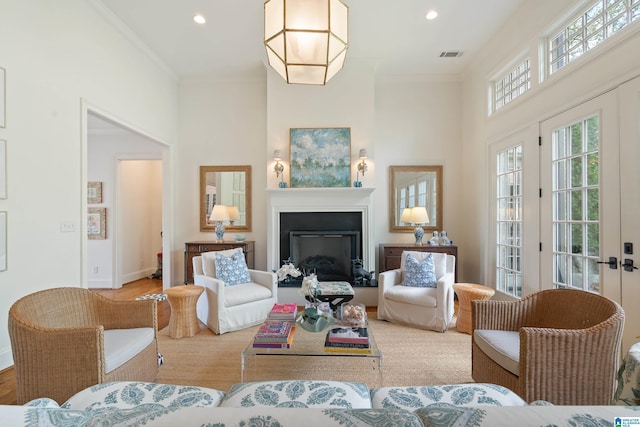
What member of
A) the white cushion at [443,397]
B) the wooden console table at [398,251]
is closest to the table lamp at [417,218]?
the wooden console table at [398,251]

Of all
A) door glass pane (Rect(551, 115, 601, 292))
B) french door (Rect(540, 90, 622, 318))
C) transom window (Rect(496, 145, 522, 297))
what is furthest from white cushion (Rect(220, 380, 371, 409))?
transom window (Rect(496, 145, 522, 297))

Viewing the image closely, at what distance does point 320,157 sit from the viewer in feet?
15.7

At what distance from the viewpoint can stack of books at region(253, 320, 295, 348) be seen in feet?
6.95

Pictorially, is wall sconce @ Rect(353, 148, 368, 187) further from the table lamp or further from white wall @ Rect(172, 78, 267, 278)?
white wall @ Rect(172, 78, 267, 278)

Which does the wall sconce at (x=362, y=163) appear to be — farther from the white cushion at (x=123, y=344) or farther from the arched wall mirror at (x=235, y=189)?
the white cushion at (x=123, y=344)

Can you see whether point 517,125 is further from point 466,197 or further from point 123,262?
point 123,262

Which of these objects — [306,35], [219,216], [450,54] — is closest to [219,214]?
[219,216]

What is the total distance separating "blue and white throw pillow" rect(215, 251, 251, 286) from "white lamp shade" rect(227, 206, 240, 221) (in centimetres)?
145

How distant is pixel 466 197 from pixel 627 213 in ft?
9.08

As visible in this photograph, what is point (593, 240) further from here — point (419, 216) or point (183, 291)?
point (183, 291)

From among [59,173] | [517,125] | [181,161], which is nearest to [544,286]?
[517,125]

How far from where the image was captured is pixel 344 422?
73 cm

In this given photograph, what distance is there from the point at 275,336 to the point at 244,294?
1.30 metres

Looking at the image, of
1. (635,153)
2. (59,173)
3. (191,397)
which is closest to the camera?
(191,397)
